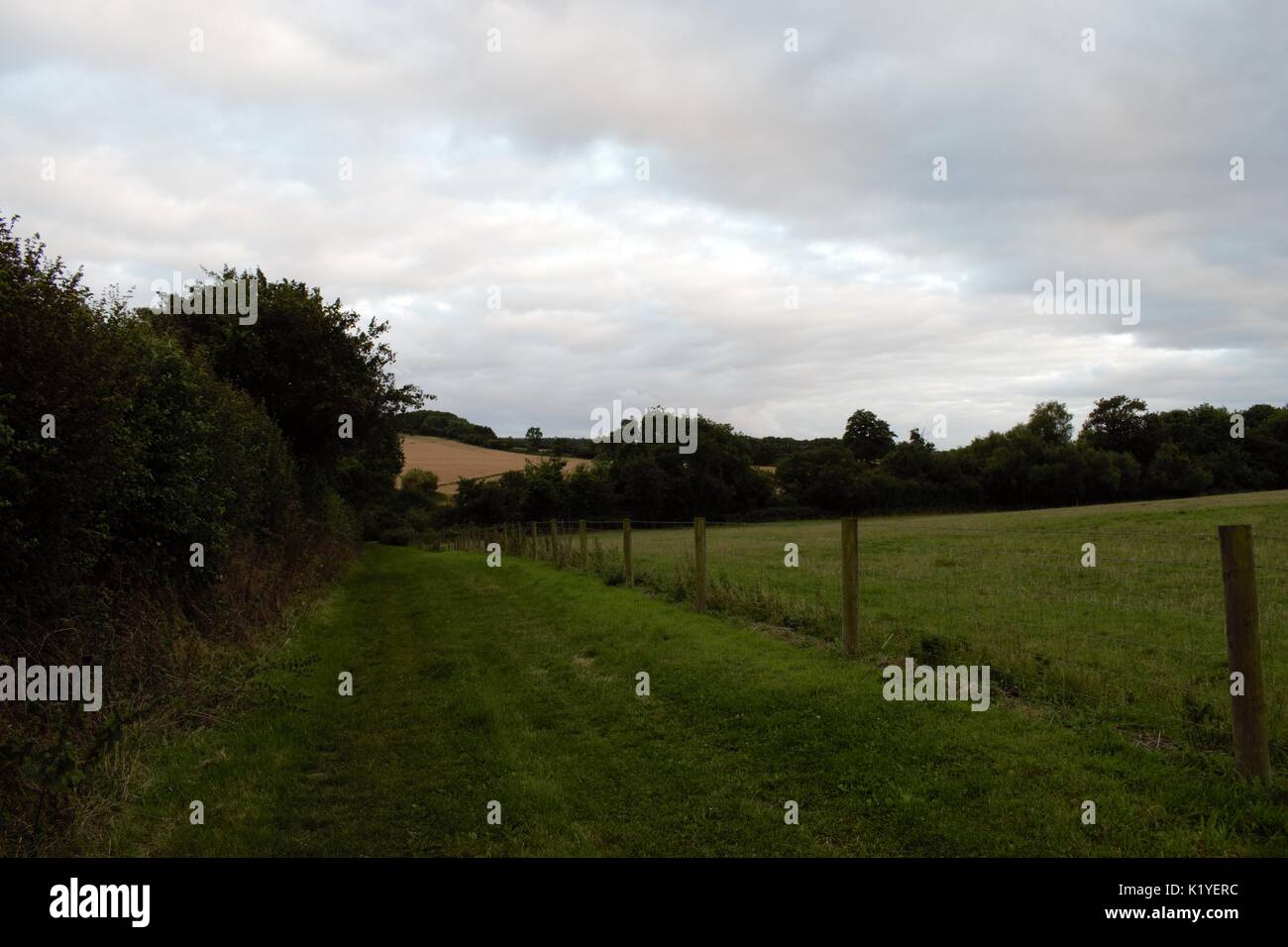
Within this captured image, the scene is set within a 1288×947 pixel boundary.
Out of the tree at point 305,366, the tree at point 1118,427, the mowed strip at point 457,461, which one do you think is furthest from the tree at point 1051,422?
the tree at point 305,366

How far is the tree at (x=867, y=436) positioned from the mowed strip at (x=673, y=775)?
9474 cm

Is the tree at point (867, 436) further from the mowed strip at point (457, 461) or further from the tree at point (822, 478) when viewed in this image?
the mowed strip at point (457, 461)

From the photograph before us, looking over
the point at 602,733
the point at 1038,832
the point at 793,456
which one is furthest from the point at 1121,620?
the point at 793,456

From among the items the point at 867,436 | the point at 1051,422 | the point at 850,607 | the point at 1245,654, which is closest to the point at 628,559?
the point at 850,607

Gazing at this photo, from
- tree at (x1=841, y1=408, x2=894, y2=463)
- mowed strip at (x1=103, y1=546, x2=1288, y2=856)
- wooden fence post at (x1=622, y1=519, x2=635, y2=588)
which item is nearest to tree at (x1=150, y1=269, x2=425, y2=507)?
wooden fence post at (x1=622, y1=519, x2=635, y2=588)

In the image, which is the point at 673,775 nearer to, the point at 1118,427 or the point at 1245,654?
the point at 1245,654

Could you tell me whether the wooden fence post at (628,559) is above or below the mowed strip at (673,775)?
above

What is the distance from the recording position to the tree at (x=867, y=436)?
3971 inches

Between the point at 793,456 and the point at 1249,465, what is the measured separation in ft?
162

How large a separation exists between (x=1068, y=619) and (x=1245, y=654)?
3.87 m

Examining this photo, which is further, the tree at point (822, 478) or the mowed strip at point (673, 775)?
the tree at point (822, 478)

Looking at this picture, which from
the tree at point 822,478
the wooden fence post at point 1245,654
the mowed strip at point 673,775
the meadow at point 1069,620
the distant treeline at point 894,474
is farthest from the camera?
the distant treeline at point 894,474

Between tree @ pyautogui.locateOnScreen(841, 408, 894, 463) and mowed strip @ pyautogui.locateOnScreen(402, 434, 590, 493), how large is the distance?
36688 mm
